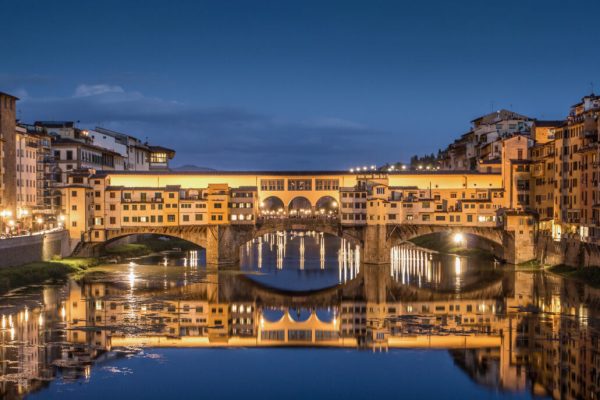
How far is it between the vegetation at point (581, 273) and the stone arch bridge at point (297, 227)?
8.68 m

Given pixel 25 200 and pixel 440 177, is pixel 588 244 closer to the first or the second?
pixel 440 177

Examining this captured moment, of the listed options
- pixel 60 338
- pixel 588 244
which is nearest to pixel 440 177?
pixel 588 244

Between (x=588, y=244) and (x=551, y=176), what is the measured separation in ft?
38.3

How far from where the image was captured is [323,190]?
70875mm

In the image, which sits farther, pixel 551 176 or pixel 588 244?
pixel 551 176

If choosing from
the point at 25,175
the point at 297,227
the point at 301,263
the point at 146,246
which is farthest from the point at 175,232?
the point at 146,246

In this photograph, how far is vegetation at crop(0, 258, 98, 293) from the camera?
153ft

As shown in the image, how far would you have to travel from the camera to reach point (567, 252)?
182 ft

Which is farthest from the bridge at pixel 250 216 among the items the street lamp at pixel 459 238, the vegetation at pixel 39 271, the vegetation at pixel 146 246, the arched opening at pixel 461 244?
the street lamp at pixel 459 238

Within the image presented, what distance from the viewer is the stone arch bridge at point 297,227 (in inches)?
2530

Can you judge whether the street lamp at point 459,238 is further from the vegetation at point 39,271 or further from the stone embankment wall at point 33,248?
the stone embankment wall at point 33,248

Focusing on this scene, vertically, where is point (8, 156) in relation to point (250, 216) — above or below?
above

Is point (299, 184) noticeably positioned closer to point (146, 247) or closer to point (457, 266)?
point (457, 266)

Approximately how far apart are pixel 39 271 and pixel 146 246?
2891cm
